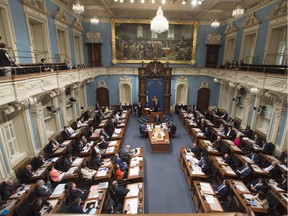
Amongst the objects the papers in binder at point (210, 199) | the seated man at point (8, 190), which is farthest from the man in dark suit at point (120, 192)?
the seated man at point (8, 190)

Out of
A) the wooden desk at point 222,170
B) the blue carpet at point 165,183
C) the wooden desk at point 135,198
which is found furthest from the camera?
the wooden desk at point 222,170

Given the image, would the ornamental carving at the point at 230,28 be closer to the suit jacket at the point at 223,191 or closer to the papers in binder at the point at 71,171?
the suit jacket at the point at 223,191

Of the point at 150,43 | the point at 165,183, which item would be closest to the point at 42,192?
the point at 165,183

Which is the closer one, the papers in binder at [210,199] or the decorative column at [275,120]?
the papers in binder at [210,199]

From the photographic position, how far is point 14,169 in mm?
7465

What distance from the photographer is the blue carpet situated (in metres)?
6.59

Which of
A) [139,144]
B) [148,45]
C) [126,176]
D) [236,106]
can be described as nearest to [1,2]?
[126,176]

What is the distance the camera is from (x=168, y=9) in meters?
15.3

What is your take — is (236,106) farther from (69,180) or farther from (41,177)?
(41,177)

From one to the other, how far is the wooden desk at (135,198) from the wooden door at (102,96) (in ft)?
43.0

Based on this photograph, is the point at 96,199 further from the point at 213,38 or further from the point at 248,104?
the point at 213,38

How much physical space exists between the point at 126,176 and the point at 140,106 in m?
9.46

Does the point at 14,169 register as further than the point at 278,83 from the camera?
No

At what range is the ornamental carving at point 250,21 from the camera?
12.1 meters
